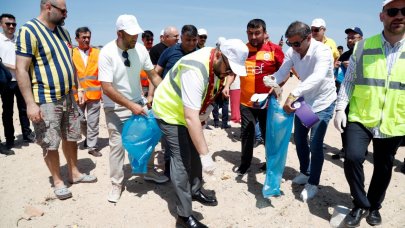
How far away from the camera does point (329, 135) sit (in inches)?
249

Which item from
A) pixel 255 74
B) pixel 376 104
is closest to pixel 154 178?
pixel 255 74

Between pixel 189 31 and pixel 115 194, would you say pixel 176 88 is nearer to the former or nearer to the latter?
pixel 115 194

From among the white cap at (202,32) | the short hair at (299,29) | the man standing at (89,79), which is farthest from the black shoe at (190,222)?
the white cap at (202,32)

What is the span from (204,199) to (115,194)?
105 cm

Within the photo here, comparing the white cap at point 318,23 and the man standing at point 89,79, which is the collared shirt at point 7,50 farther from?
the white cap at point 318,23

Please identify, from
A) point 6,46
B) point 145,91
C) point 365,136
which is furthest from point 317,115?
point 6,46

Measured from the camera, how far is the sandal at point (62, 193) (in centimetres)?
344

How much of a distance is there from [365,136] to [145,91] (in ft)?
12.9

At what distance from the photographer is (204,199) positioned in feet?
11.2

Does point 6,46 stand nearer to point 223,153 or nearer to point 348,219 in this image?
point 223,153

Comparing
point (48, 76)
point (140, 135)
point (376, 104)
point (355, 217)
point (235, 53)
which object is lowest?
point (355, 217)

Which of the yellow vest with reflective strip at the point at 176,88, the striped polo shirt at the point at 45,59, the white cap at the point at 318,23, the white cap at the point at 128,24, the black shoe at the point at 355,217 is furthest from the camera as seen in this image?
Result: the white cap at the point at 318,23

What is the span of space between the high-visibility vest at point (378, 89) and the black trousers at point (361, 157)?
112 millimetres

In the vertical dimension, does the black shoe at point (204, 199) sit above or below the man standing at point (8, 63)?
below
